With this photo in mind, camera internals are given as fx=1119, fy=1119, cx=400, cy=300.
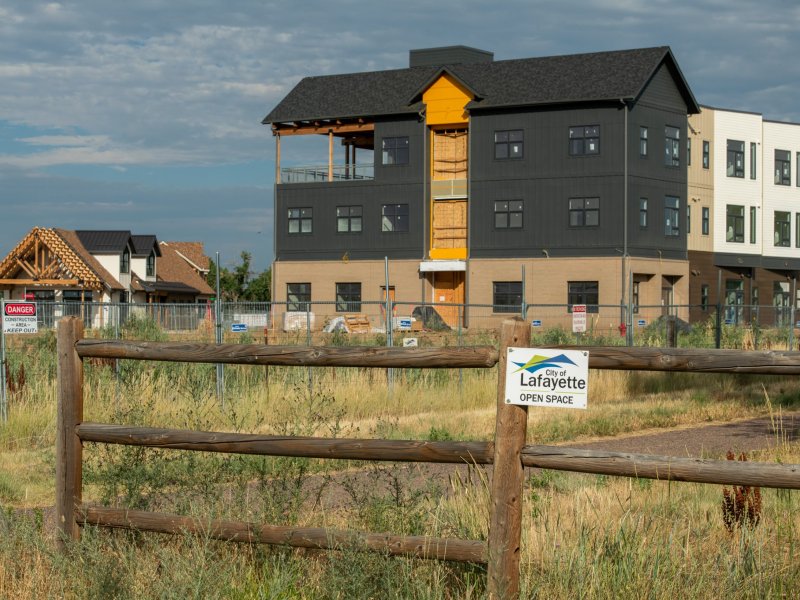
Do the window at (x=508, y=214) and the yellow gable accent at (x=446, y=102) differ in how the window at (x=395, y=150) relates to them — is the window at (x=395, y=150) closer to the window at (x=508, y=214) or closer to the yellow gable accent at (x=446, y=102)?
the yellow gable accent at (x=446, y=102)

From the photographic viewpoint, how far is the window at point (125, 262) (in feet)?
221

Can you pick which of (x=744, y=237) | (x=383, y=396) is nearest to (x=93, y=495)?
(x=383, y=396)

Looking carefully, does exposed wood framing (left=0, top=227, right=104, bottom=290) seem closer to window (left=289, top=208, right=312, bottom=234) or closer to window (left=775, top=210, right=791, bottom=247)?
window (left=289, top=208, right=312, bottom=234)

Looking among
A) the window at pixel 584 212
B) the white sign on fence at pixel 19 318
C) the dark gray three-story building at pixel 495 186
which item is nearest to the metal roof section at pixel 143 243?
the dark gray three-story building at pixel 495 186

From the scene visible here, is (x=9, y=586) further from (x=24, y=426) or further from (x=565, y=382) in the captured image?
(x=24, y=426)

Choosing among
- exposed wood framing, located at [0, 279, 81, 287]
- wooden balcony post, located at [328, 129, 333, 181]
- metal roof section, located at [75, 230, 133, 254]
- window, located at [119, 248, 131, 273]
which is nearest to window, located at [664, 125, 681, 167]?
wooden balcony post, located at [328, 129, 333, 181]

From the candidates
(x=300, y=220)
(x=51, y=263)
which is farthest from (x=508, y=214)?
(x=51, y=263)

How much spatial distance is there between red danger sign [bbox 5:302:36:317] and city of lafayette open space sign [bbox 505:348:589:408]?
40.0 ft

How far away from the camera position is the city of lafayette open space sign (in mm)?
5766

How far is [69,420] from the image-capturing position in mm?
7145

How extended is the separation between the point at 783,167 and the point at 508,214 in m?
17.4

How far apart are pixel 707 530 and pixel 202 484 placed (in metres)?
3.37

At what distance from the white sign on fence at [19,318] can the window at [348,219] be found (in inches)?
1448

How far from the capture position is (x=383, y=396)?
18.3m
